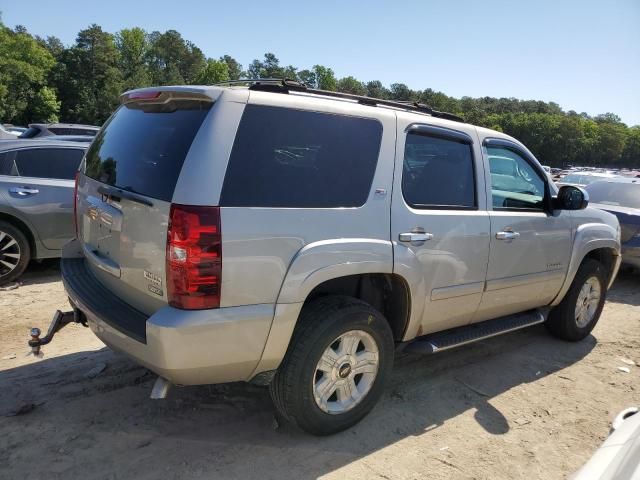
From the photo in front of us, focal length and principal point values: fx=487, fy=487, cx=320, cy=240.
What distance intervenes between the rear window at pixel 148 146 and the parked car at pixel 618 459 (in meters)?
2.07

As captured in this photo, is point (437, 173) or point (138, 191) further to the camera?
point (437, 173)

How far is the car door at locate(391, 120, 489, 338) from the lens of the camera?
121 inches

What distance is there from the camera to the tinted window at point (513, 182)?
3838 millimetres

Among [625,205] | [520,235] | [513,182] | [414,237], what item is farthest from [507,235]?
[625,205]

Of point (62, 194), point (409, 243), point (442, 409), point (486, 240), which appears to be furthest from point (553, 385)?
point (62, 194)

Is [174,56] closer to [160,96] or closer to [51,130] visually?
[51,130]

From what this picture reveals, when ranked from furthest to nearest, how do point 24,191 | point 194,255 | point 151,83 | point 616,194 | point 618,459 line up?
point 151,83, point 616,194, point 24,191, point 194,255, point 618,459

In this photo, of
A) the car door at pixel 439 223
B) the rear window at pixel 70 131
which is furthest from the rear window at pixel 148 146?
the rear window at pixel 70 131

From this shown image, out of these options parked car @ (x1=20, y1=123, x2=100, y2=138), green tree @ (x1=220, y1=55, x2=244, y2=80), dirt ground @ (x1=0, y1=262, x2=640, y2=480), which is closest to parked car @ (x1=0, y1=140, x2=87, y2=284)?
dirt ground @ (x1=0, y1=262, x2=640, y2=480)

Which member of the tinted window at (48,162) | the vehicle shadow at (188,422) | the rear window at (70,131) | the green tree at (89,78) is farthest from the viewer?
the green tree at (89,78)

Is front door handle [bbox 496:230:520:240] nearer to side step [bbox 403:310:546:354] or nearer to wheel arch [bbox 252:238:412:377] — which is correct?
side step [bbox 403:310:546:354]

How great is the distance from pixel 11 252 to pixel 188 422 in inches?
149

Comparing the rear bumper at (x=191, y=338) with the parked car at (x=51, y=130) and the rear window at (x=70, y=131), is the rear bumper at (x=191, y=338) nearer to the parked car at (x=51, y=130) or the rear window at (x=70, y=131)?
the parked car at (x=51, y=130)

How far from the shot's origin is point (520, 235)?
3826 millimetres
